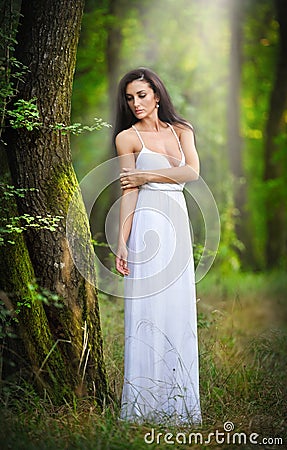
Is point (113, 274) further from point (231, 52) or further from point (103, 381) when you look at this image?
point (231, 52)

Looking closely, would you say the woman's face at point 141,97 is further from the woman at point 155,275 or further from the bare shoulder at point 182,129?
the bare shoulder at point 182,129

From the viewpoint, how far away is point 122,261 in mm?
4344

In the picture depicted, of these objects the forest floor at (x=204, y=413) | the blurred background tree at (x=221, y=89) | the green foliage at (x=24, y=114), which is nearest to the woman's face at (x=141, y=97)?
the green foliage at (x=24, y=114)

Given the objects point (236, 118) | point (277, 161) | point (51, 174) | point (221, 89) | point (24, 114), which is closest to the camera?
point (24, 114)

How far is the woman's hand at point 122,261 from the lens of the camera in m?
4.32

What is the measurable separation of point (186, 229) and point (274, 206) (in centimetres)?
967

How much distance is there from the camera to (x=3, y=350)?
13.9ft

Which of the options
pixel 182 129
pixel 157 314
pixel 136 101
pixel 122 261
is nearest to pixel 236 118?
pixel 182 129

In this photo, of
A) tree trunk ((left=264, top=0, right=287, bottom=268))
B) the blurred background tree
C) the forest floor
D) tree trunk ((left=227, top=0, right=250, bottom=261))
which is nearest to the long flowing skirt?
the forest floor

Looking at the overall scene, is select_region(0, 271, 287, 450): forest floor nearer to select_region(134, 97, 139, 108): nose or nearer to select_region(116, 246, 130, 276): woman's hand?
select_region(116, 246, 130, 276): woman's hand

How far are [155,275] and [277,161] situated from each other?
941 cm

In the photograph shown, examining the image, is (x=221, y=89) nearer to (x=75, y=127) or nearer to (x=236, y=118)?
(x=236, y=118)

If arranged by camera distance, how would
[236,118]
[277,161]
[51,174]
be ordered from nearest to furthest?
[51,174] → [277,161] → [236,118]

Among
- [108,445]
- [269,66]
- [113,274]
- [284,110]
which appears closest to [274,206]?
[284,110]
